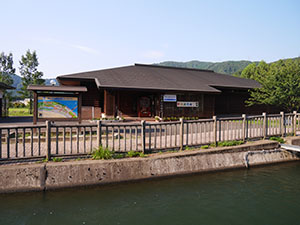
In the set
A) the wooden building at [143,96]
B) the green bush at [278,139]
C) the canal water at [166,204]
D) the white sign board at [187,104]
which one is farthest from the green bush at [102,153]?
the white sign board at [187,104]

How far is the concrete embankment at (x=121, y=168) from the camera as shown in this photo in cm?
575

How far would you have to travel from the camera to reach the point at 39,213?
4973mm

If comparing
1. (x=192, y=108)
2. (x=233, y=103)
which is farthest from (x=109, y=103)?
(x=233, y=103)

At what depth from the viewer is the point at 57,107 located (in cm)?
965

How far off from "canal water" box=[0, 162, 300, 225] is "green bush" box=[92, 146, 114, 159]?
92cm

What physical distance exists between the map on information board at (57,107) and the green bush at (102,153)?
3.64 m

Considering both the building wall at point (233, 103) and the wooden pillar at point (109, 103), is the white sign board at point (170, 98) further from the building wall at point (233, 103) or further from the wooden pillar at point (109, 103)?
the building wall at point (233, 103)

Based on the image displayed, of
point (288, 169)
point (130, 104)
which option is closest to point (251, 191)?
point (288, 169)

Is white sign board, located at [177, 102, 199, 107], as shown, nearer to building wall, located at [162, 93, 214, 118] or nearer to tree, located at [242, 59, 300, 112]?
building wall, located at [162, 93, 214, 118]

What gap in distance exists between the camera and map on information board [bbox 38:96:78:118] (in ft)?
31.2

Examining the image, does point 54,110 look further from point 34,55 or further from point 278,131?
point 34,55

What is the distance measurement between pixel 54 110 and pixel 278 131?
1010cm

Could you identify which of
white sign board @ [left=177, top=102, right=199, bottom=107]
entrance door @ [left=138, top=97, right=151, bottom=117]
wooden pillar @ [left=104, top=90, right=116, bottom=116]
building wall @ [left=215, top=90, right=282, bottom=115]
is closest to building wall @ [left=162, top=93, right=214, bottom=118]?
white sign board @ [left=177, top=102, right=199, bottom=107]

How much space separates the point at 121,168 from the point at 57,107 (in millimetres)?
4871
